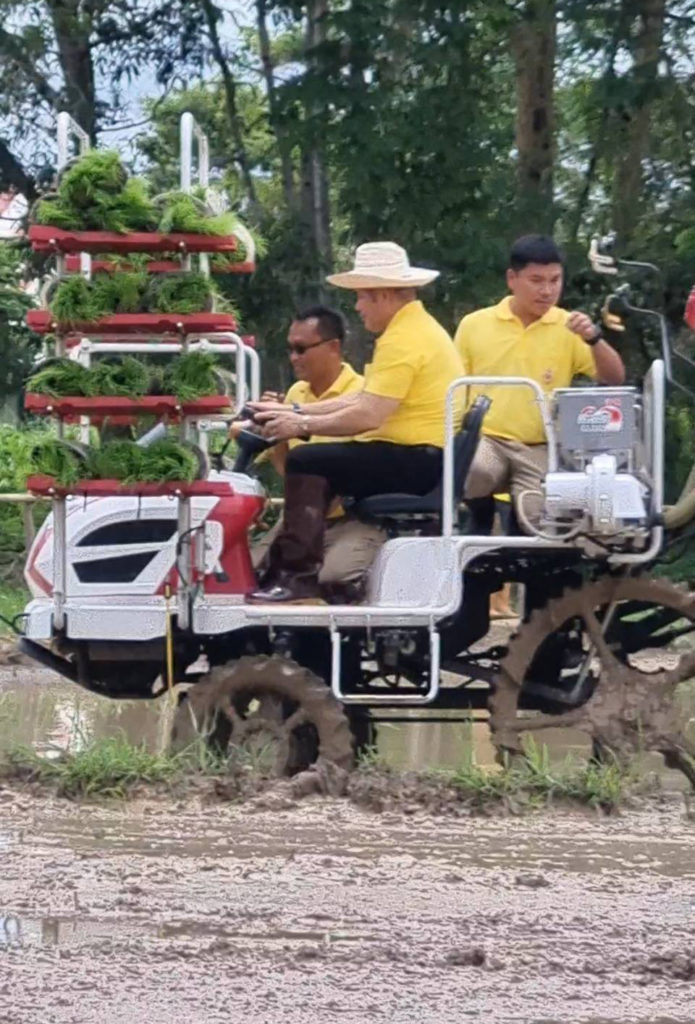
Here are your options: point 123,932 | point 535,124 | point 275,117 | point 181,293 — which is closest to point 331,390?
point 181,293

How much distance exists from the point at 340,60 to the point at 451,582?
8.12m

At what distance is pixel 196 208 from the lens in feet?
24.3

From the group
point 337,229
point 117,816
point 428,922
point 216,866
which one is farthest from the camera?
point 337,229

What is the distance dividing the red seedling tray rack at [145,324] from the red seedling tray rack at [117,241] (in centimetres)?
25

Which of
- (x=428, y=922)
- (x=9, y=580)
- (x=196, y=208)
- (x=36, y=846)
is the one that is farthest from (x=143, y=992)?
(x=9, y=580)

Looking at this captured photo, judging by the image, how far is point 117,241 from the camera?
7238 mm

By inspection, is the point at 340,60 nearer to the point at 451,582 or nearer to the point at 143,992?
the point at 451,582

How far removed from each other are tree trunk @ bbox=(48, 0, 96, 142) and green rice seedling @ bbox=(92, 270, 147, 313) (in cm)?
989

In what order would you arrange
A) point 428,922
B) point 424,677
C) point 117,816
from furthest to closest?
point 424,677
point 117,816
point 428,922

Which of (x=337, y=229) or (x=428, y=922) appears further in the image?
(x=337, y=229)

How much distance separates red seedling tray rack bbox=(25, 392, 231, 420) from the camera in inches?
282

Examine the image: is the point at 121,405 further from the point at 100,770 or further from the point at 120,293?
the point at 100,770

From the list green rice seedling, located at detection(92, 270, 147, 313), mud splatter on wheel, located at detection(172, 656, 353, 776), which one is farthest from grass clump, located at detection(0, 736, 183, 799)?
green rice seedling, located at detection(92, 270, 147, 313)

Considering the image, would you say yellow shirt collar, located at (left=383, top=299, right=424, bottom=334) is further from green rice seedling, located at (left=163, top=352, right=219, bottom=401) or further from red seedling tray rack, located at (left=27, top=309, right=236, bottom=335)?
green rice seedling, located at (left=163, top=352, right=219, bottom=401)
